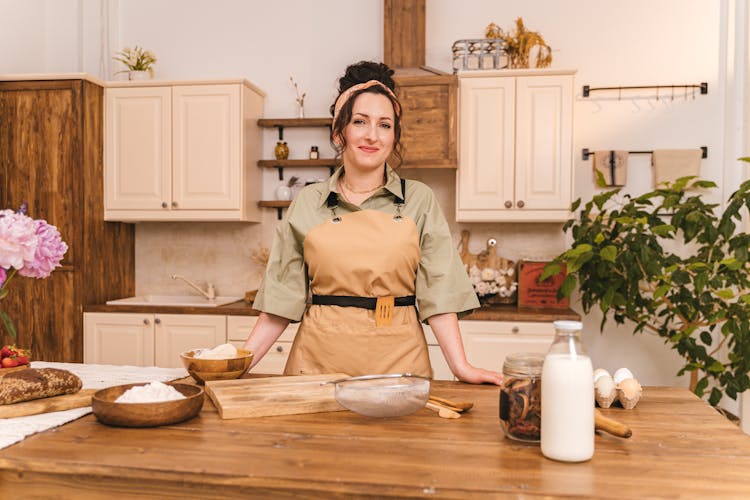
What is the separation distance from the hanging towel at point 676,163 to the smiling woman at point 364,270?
7.75ft

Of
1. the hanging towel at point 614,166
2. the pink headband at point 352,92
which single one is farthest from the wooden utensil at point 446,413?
the hanging towel at point 614,166

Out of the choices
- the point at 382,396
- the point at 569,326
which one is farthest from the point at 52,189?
the point at 569,326

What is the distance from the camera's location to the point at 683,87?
3932 mm

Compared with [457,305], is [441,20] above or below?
above

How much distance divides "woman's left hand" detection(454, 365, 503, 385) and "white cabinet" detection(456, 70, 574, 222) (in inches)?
82.0

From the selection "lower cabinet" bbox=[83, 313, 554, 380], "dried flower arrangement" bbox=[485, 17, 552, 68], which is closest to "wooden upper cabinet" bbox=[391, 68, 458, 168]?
"dried flower arrangement" bbox=[485, 17, 552, 68]

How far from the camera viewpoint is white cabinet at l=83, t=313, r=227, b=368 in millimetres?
3775

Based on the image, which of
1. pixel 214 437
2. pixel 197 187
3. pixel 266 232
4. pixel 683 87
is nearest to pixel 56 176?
pixel 197 187

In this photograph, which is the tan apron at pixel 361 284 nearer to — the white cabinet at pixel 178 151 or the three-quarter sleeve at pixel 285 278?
the three-quarter sleeve at pixel 285 278

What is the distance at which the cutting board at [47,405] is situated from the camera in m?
1.41

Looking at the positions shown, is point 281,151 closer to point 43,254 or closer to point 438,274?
point 438,274

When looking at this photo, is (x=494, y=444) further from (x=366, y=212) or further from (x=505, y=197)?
(x=505, y=197)

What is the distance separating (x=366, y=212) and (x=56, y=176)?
2585mm

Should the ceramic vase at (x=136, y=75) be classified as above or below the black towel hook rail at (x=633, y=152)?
above
